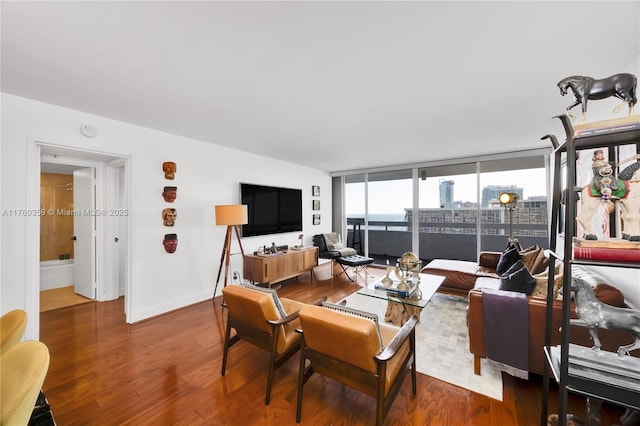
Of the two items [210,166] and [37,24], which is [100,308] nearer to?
[210,166]

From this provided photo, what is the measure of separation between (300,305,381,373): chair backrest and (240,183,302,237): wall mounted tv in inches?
121

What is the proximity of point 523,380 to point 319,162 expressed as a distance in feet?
14.7

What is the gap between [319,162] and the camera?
542 centimetres

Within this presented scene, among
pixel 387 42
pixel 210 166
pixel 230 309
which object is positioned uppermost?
pixel 387 42

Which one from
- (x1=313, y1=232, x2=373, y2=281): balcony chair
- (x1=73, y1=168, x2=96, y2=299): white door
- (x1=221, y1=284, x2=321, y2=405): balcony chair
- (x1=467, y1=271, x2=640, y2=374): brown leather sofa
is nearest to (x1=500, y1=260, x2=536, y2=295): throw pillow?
(x1=467, y1=271, x2=640, y2=374): brown leather sofa

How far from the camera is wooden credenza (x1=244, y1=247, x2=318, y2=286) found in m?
4.04

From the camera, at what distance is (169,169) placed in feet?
10.9

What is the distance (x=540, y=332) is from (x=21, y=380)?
2.82 metres

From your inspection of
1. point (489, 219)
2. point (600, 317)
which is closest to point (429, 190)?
point (489, 219)

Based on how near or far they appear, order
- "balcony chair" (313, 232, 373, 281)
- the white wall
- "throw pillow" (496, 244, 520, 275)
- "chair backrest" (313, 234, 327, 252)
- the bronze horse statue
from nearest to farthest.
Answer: the bronze horse statue
the white wall
"throw pillow" (496, 244, 520, 275)
"balcony chair" (313, 232, 373, 281)
"chair backrest" (313, 234, 327, 252)

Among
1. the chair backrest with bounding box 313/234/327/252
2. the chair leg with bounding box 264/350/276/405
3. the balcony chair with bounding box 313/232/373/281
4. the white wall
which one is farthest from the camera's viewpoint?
the chair backrest with bounding box 313/234/327/252

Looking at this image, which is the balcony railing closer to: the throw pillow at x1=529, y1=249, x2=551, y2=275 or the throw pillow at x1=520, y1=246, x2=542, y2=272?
the throw pillow at x1=520, y1=246, x2=542, y2=272

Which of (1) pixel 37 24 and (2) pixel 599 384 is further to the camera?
(1) pixel 37 24

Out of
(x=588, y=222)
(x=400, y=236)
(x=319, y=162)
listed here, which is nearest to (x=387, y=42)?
(x=588, y=222)
